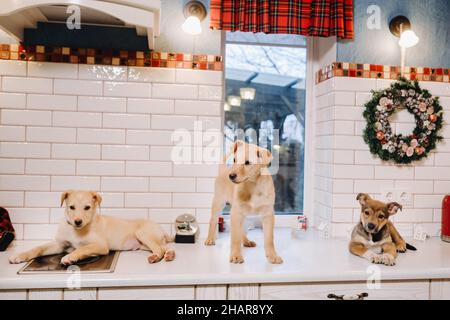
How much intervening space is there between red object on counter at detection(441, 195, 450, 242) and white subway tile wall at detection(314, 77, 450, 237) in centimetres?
11

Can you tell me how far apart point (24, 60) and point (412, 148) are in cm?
191

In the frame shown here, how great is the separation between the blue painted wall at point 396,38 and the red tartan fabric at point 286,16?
0.08 metres

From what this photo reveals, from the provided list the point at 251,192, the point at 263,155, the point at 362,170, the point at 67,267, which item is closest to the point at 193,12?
the point at 263,155

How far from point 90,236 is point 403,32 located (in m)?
1.78

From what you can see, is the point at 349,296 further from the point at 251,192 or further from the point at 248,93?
the point at 248,93

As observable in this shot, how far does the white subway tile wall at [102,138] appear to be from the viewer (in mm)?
1866

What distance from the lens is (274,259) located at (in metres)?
1.58

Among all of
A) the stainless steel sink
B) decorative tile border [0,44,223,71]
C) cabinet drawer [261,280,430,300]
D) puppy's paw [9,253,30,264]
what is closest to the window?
decorative tile border [0,44,223,71]

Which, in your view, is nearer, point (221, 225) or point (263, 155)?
point (263, 155)

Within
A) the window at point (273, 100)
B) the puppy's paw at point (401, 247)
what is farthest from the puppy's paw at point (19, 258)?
the puppy's paw at point (401, 247)
